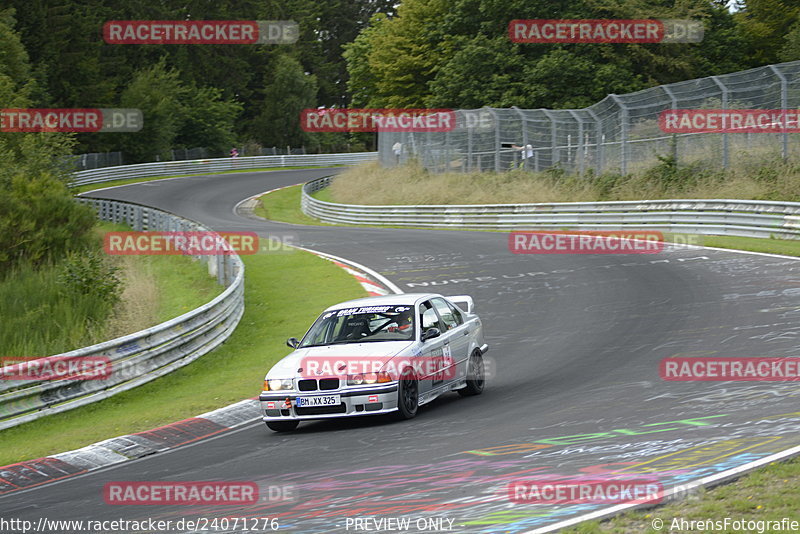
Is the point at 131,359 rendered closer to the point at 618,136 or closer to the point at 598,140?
the point at 618,136

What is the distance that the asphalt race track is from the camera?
6914mm

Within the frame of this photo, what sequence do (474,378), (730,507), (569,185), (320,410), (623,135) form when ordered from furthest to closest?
1. (569,185)
2. (623,135)
3. (474,378)
4. (320,410)
5. (730,507)

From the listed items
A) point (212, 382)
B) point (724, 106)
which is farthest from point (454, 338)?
point (724, 106)

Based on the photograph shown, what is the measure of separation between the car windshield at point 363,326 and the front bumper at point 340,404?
95cm

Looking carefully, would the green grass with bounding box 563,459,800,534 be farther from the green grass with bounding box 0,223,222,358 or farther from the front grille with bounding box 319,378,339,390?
the green grass with bounding box 0,223,222,358

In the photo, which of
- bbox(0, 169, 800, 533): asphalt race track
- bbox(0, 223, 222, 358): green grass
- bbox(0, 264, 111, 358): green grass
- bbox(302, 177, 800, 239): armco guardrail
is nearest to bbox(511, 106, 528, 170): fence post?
bbox(302, 177, 800, 239): armco guardrail

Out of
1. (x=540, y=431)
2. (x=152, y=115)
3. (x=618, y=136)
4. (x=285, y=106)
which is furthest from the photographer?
(x=285, y=106)

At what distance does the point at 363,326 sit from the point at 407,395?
125 centimetres

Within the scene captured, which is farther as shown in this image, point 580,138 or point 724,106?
point 580,138

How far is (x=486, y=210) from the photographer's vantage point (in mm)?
35750

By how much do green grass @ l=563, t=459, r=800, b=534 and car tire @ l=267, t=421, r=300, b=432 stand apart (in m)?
5.14

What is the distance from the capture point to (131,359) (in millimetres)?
14125

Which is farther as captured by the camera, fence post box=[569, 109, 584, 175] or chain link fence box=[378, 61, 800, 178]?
fence post box=[569, 109, 584, 175]

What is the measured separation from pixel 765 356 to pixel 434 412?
3.93m
